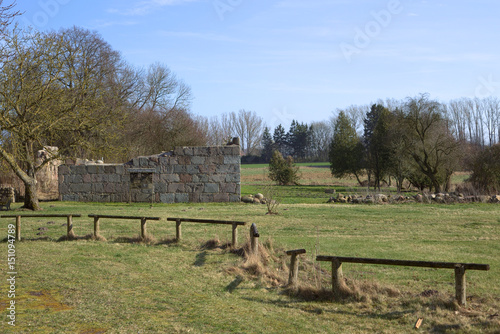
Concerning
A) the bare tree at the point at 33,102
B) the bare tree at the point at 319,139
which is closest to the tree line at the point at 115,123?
the bare tree at the point at 33,102

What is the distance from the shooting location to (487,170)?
27.3 meters

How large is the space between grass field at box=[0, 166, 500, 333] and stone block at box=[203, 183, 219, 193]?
352 inches

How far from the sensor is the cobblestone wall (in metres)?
23.7

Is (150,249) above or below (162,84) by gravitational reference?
below

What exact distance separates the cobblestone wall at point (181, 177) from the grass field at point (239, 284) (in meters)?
8.97

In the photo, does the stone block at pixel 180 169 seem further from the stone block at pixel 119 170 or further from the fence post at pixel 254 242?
the fence post at pixel 254 242

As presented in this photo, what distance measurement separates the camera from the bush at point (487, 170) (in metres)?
27.0

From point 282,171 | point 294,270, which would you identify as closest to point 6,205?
point 294,270

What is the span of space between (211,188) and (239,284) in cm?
1547

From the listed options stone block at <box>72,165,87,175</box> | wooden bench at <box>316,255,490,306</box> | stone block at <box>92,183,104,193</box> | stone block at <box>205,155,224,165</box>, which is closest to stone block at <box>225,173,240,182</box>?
stone block at <box>205,155,224,165</box>

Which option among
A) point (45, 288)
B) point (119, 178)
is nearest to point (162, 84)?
point (119, 178)

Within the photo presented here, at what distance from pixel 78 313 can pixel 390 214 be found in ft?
45.5

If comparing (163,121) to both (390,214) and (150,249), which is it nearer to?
(390,214)

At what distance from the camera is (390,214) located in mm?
18016
